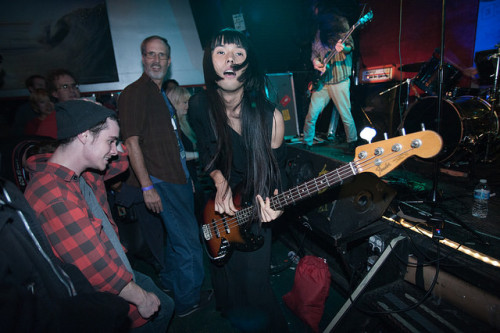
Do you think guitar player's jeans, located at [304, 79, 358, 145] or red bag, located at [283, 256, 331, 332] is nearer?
red bag, located at [283, 256, 331, 332]

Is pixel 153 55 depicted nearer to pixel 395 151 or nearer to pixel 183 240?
pixel 183 240

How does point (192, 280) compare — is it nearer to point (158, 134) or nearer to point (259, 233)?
point (259, 233)

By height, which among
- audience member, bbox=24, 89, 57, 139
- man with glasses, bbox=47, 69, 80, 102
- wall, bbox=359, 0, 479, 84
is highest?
wall, bbox=359, 0, 479, 84

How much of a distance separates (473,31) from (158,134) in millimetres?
6597

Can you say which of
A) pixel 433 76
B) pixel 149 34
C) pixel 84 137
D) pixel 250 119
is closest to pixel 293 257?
pixel 250 119

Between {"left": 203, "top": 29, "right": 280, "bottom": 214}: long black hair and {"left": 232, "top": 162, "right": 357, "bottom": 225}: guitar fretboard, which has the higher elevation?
{"left": 203, "top": 29, "right": 280, "bottom": 214}: long black hair

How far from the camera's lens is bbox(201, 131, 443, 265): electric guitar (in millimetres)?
1312

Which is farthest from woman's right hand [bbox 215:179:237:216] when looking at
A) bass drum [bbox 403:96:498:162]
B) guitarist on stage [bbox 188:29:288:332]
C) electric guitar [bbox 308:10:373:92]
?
electric guitar [bbox 308:10:373:92]

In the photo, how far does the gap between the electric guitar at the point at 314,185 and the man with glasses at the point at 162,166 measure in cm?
34

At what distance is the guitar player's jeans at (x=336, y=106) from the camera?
14.0 feet

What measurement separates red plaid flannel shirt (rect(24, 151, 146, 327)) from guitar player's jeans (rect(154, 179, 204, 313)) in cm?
96

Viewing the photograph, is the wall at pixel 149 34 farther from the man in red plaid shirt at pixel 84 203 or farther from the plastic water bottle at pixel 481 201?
the plastic water bottle at pixel 481 201

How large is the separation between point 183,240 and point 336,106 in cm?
369

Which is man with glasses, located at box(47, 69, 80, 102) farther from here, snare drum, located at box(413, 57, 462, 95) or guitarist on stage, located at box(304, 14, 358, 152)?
snare drum, located at box(413, 57, 462, 95)
